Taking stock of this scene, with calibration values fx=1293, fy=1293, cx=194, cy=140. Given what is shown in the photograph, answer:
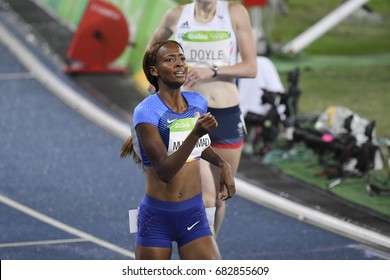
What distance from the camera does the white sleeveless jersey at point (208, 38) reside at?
10953 millimetres

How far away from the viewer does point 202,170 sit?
1038 centimetres

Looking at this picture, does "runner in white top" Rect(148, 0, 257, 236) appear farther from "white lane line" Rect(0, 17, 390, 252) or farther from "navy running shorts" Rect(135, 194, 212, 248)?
"white lane line" Rect(0, 17, 390, 252)

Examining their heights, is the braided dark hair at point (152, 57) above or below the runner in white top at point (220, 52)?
above

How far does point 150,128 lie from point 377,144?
645cm

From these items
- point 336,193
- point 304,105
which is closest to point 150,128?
point 336,193

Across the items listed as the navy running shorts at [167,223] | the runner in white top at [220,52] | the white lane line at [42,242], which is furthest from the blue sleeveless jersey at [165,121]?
the white lane line at [42,242]

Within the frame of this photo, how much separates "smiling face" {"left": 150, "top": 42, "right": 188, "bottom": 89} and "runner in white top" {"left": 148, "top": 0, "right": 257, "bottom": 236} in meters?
2.11

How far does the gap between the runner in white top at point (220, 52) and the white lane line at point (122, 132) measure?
2.20 meters

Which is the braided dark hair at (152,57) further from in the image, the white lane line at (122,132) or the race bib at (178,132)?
the white lane line at (122,132)

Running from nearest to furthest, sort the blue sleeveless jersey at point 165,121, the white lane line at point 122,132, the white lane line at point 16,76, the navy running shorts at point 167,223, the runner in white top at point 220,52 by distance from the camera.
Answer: the blue sleeveless jersey at point 165,121 → the navy running shorts at point 167,223 → the runner in white top at point 220,52 → the white lane line at point 122,132 → the white lane line at point 16,76

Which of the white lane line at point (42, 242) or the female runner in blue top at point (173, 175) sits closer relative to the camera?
the female runner in blue top at point (173, 175)

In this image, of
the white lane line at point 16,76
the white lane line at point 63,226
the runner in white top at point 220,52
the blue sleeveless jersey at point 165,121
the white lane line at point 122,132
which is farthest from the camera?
the white lane line at point 16,76

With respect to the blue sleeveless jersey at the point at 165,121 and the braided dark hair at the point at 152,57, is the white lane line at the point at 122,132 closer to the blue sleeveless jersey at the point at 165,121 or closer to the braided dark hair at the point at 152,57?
the blue sleeveless jersey at the point at 165,121

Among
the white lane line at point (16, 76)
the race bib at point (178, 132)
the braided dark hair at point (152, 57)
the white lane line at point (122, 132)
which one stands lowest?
the white lane line at point (16, 76)
